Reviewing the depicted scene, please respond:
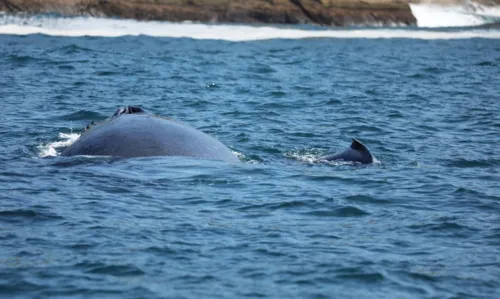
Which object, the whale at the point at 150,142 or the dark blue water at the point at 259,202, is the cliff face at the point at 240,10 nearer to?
the dark blue water at the point at 259,202

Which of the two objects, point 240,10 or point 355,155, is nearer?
point 355,155

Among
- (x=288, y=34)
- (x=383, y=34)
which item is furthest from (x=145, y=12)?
(x=383, y=34)

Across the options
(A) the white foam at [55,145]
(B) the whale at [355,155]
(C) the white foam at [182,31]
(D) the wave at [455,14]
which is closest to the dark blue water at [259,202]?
(A) the white foam at [55,145]

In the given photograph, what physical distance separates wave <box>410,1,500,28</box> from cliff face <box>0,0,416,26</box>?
1.12 metres

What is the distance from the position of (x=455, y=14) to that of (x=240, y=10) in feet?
44.8

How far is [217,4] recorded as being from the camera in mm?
48031

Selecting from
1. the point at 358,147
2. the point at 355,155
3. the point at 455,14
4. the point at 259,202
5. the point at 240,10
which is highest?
the point at 455,14

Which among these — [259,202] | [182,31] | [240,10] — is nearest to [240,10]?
[240,10]

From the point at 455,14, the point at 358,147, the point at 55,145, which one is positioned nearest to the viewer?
the point at 358,147

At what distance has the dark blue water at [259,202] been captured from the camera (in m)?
7.21

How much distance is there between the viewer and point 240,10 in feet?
158

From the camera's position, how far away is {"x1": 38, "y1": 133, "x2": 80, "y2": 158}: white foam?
12.9 meters

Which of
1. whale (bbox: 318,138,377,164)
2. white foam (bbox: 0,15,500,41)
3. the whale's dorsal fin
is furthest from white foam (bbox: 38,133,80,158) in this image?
white foam (bbox: 0,15,500,41)

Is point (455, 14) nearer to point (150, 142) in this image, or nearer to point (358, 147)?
point (358, 147)
